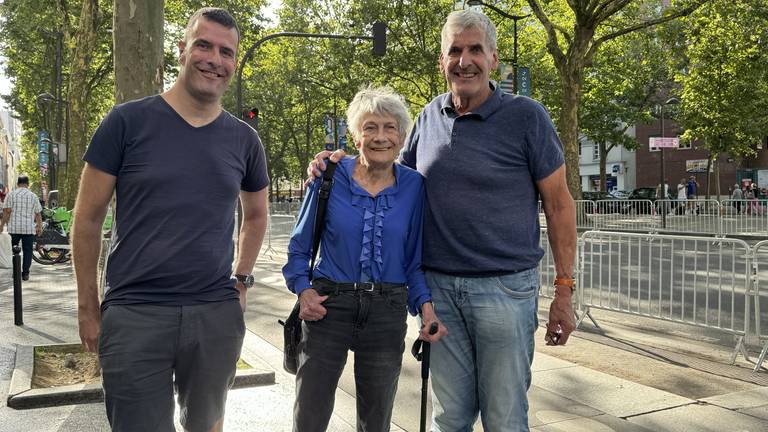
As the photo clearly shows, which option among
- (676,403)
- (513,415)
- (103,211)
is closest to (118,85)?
(103,211)

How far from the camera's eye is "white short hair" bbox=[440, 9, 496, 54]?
282 centimetres

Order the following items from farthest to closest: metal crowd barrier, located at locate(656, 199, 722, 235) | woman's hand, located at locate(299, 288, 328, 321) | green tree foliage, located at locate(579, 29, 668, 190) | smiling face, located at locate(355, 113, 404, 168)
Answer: green tree foliage, located at locate(579, 29, 668, 190), metal crowd barrier, located at locate(656, 199, 722, 235), smiling face, located at locate(355, 113, 404, 168), woman's hand, located at locate(299, 288, 328, 321)

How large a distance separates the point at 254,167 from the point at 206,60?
19.0 inches

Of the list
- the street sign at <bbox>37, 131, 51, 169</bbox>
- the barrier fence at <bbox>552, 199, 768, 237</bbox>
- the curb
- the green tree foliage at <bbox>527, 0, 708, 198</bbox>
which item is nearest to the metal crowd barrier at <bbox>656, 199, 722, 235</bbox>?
the barrier fence at <bbox>552, 199, 768, 237</bbox>

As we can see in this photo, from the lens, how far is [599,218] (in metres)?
23.6

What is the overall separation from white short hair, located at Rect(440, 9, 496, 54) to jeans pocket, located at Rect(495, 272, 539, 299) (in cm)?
92

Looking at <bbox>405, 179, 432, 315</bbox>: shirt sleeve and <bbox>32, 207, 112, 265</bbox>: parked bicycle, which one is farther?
<bbox>32, 207, 112, 265</bbox>: parked bicycle

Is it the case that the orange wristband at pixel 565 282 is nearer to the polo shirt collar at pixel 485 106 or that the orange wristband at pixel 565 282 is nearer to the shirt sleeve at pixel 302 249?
the polo shirt collar at pixel 485 106

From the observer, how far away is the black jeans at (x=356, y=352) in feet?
9.05

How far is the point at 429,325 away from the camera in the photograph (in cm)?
279

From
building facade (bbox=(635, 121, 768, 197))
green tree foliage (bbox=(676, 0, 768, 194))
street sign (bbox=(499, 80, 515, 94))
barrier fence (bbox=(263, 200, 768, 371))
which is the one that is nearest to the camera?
barrier fence (bbox=(263, 200, 768, 371))

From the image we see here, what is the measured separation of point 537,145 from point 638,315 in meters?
5.45

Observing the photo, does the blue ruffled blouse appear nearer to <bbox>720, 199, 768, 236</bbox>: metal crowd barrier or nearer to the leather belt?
the leather belt

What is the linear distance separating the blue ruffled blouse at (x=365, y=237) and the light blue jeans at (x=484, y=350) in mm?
157
